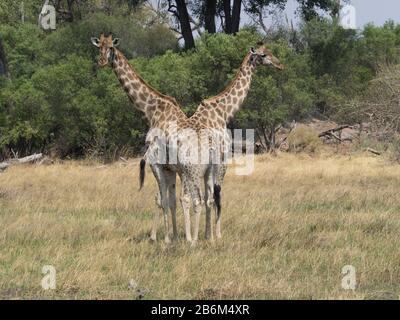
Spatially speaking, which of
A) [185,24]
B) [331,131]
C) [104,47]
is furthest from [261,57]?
[185,24]

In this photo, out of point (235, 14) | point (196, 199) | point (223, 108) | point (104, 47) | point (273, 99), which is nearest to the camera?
point (196, 199)

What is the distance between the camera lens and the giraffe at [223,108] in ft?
27.9

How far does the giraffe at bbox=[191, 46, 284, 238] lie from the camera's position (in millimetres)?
8508

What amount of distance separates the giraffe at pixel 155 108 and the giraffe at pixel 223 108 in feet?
1.06

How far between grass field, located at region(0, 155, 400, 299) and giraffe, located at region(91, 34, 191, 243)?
1.66ft

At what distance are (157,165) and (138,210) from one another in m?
2.41

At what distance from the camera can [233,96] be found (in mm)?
9469

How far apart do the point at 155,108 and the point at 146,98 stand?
0.23 m

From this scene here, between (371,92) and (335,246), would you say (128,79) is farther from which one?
(371,92)

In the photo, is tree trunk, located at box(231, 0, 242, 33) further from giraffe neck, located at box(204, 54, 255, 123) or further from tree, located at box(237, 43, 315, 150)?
giraffe neck, located at box(204, 54, 255, 123)

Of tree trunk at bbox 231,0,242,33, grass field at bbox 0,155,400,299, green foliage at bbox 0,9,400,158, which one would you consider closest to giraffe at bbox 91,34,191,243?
grass field at bbox 0,155,400,299

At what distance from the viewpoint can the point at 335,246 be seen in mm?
8023

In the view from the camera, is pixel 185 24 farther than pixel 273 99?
Yes

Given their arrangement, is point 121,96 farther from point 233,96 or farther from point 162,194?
point 162,194
